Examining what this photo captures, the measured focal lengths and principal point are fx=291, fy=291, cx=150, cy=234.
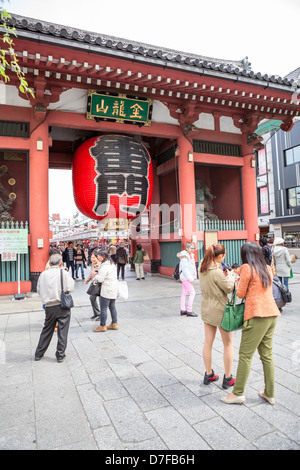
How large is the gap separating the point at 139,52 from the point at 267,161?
73.9 feet

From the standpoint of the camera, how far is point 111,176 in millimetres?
9078

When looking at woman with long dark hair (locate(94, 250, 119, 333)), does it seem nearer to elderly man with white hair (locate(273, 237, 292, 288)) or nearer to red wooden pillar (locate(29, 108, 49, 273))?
red wooden pillar (locate(29, 108, 49, 273))

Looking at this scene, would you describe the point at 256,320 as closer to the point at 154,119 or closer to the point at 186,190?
the point at 186,190

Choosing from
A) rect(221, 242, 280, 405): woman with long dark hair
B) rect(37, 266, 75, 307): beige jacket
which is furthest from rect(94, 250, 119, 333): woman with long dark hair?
rect(221, 242, 280, 405): woman with long dark hair

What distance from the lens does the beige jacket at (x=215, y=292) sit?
3.18 metres

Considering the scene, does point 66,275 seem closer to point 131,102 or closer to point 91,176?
Answer: point 91,176

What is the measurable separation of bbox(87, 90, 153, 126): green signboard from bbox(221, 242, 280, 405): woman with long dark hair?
816 cm

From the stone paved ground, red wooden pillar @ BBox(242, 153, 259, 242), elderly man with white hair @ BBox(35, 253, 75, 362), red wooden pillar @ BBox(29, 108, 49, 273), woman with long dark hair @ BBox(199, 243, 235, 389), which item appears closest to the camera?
the stone paved ground

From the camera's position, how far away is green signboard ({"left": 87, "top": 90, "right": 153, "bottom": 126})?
9.30m

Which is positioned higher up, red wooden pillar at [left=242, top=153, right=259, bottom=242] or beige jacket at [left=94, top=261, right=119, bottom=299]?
red wooden pillar at [left=242, top=153, right=259, bottom=242]

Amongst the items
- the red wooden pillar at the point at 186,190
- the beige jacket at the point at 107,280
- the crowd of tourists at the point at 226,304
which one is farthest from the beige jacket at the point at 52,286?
the red wooden pillar at the point at 186,190

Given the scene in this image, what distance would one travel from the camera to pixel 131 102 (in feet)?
31.7
